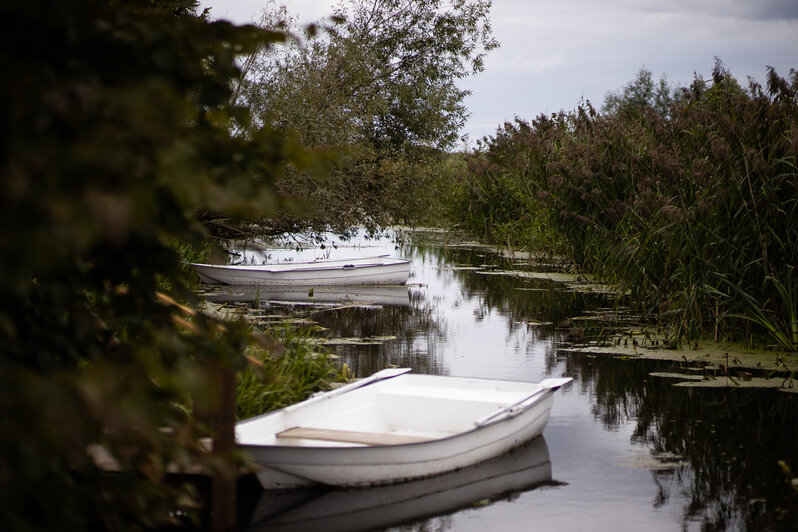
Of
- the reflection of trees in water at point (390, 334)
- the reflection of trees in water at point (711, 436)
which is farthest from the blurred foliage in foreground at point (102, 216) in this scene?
the reflection of trees in water at point (390, 334)

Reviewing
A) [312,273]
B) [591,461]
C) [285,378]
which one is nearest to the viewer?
[591,461]

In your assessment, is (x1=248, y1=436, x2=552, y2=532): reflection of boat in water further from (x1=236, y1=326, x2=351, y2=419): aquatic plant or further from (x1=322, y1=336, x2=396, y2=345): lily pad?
(x1=322, y1=336, x2=396, y2=345): lily pad

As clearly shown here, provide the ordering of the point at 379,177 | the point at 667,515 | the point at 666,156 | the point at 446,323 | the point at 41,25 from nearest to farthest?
the point at 41,25 → the point at 667,515 → the point at 666,156 → the point at 446,323 → the point at 379,177

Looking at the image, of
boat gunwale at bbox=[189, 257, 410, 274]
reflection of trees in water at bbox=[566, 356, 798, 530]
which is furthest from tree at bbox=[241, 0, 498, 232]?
reflection of trees in water at bbox=[566, 356, 798, 530]

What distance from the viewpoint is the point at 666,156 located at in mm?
8367

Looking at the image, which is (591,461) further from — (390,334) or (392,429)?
(390,334)

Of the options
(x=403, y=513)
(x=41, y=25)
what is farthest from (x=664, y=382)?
(x=41, y=25)

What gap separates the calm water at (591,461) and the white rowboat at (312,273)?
378 centimetres

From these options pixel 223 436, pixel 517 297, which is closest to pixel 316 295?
pixel 517 297

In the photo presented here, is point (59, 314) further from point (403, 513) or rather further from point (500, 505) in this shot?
point (500, 505)

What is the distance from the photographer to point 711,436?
236 inches

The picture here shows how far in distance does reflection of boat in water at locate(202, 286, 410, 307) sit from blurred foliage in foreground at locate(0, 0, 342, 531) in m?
9.67

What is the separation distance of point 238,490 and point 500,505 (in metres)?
1.44

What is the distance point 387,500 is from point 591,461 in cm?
146
